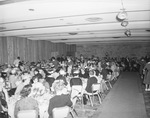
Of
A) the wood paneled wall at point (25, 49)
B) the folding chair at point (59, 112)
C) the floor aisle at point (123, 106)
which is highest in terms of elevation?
the wood paneled wall at point (25, 49)

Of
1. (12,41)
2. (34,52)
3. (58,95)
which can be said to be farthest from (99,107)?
(34,52)

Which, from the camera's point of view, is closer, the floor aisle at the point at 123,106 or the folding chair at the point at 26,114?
the folding chair at the point at 26,114

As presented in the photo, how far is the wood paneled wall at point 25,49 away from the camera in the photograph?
12295mm

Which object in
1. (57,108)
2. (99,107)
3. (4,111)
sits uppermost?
(57,108)

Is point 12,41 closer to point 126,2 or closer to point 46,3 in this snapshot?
point 46,3

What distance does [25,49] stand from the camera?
14266mm

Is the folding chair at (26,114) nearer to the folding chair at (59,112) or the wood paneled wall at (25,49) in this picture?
the folding chair at (59,112)

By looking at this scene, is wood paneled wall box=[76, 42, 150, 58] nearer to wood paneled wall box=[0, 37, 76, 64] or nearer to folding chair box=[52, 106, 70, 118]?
wood paneled wall box=[0, 37, 76, 64]

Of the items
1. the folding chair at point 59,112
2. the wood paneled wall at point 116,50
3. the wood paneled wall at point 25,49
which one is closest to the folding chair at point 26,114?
the folding chair at point 59,112

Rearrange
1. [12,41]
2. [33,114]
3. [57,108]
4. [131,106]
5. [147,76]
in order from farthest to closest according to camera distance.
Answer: [12,41]
[147,76]
[131,106]
[57,108]
[33,114]

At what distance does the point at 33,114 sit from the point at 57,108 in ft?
1.67

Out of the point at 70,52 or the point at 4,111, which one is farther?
the point at 70,52

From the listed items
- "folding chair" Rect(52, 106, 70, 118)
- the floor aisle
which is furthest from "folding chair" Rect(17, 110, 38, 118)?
the floor aisle

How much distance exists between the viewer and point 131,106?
19.3 feet
